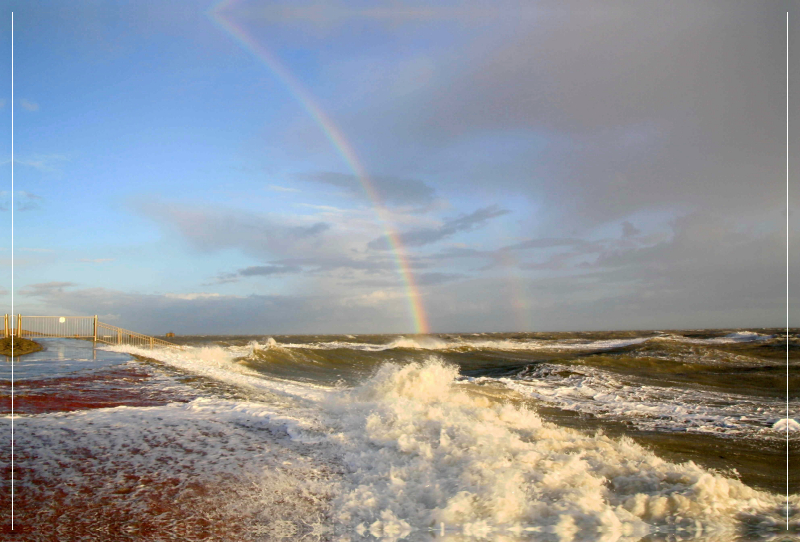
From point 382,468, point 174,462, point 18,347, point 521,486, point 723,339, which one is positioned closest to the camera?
point 521,486

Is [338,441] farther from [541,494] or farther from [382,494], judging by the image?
[541,494]

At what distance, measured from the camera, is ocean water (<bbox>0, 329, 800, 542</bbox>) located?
4133 mm

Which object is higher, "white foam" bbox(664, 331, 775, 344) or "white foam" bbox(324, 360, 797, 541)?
"white foam" bbox(324, 360, 797, 541)

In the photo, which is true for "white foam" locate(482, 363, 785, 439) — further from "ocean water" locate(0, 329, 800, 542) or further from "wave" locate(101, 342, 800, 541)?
"wave" locate(101, 342, 800, 541)

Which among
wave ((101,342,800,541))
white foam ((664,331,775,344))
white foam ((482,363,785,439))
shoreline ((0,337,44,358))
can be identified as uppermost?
shoreline ((0,337,44,358))

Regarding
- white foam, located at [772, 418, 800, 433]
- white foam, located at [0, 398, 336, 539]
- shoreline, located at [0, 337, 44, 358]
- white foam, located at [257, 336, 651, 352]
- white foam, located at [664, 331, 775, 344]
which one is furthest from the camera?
white foam, located at [664, 331, 775, 344]

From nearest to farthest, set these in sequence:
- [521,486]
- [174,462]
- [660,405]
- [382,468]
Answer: [521,486]
[382,468]
[174,462]
[660,405]

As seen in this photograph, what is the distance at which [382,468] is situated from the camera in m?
5.70

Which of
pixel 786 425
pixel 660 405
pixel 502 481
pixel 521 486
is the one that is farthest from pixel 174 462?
pixel 660 405

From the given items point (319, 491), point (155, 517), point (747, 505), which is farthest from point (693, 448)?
point (155, 517)

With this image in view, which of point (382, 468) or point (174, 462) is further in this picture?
point (174, 462)

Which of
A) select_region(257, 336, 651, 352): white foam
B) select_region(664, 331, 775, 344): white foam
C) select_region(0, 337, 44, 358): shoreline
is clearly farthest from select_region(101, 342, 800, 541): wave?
select_region(664, 331, 775, 344): white foam

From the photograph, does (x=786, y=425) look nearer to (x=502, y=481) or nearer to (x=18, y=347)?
(x=502, y=481)

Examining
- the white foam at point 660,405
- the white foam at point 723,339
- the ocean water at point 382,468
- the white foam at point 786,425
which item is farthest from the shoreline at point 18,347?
the white foam at point 723,339
